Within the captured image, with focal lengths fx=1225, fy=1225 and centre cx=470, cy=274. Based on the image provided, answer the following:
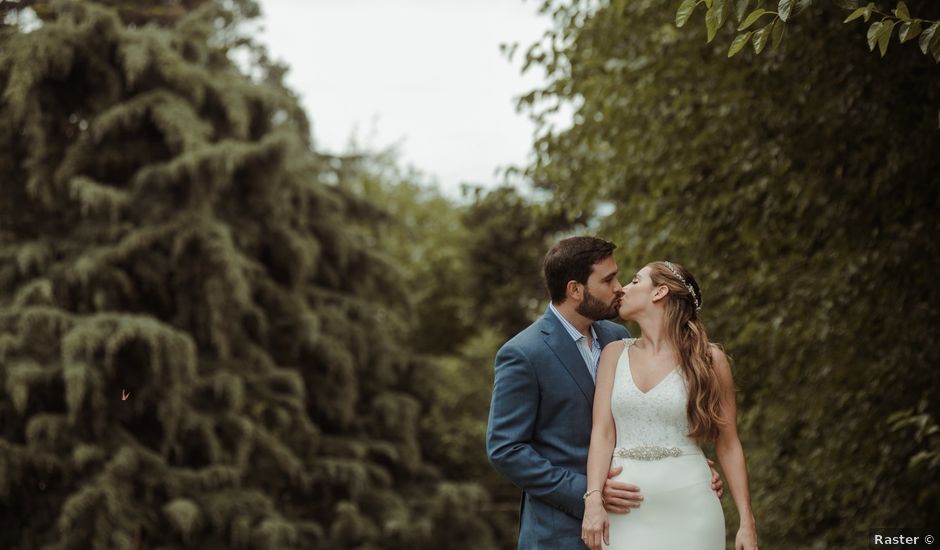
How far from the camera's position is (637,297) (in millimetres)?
4070

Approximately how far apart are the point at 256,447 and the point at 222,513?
4.89 ft

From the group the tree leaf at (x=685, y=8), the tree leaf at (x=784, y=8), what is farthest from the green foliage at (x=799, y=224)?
the tree leaf at (x=784, y=8)

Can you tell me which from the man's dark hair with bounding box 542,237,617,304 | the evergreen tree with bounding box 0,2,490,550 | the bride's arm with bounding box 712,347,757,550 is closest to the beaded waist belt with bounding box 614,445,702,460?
the bride's arm with bounding box 712,347,757,550

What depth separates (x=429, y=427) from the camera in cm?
2188

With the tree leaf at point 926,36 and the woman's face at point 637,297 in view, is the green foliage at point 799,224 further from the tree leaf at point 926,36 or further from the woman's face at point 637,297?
the woman's face at point 637,297

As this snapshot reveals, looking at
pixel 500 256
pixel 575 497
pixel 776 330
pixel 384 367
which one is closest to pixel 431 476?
pixel 384 367

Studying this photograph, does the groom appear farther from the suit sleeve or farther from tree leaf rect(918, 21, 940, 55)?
tree leaf rect(918, 21, 940, 55)

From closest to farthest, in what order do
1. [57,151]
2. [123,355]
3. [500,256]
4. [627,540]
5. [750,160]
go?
[627,540] → [750,160] → [123,355] → [57,151] → [500,256]

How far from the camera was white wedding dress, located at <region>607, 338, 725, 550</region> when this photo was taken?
385 centimetres

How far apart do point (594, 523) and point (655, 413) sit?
40 cm

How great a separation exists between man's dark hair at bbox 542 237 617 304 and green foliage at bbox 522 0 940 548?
2.85m

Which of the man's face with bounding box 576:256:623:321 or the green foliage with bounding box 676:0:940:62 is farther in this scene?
the man's face with bounding box 576:256:623:321

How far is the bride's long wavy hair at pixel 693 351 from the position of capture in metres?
3.86

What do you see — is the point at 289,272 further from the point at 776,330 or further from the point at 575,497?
the point at 575,497
